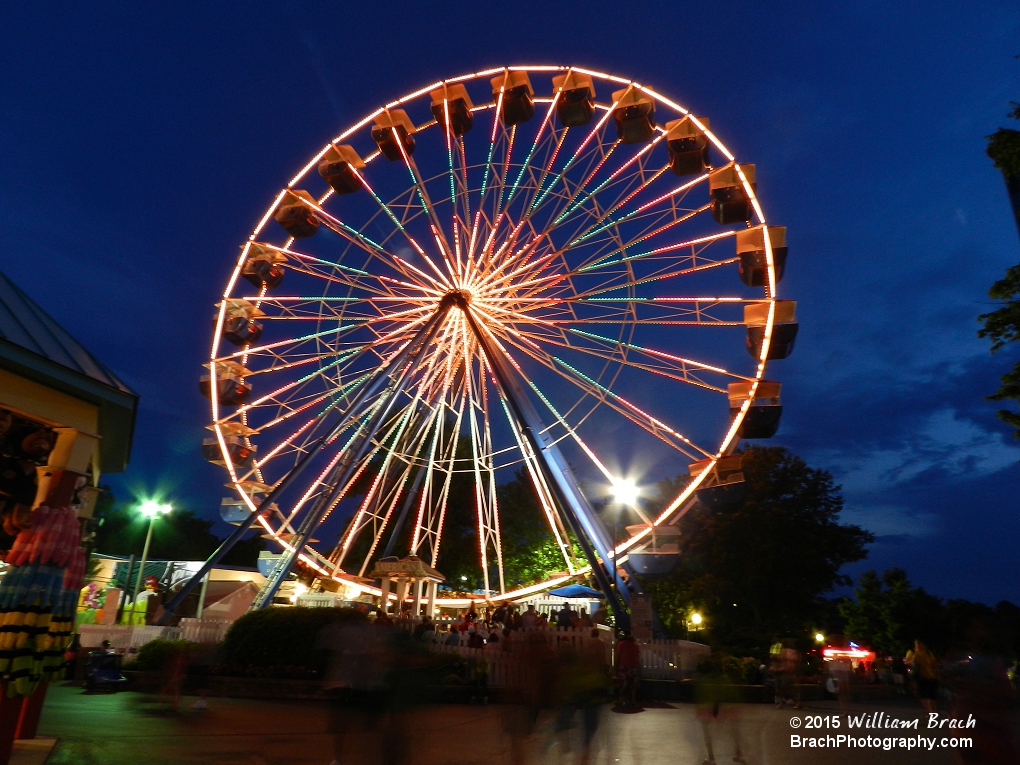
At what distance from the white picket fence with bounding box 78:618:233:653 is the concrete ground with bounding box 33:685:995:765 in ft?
15.0

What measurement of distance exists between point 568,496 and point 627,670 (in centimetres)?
447

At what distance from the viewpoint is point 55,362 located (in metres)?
6.79

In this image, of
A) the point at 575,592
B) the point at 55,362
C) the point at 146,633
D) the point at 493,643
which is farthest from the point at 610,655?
the point at 55,362

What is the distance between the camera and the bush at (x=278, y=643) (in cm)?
1380

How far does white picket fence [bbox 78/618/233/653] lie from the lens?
1677cm

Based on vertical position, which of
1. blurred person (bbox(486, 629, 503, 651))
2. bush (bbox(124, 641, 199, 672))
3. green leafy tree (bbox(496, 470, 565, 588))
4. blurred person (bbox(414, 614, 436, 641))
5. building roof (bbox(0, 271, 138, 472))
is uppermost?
green leafy tree (bbox(496, 470, 565, 588))

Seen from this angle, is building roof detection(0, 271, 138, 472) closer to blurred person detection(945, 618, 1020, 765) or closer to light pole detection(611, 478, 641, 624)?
blurred person detection(945, 618, 1020, 765)

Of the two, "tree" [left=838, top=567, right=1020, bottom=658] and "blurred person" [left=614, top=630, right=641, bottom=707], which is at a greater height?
"tree" [left=838, top=567, right=1020, bottom=658]

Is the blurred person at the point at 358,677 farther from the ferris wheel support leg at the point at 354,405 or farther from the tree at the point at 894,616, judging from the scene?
the tree at the point at 894,616

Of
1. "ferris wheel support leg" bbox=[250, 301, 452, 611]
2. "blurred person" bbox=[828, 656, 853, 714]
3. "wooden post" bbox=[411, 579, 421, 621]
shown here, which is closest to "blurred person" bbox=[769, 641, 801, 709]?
"blurred person" bbox=[828, 656, 853, 714]

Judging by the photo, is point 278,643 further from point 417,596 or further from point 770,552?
point 770,552

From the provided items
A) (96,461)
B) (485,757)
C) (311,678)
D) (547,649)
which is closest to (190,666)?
(311,678)

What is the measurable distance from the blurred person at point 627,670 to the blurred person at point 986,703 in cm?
696

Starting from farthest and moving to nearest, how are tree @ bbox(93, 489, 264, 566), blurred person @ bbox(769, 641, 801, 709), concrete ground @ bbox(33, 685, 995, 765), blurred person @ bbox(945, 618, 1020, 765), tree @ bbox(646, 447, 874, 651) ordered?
1. tree @ bbox(93, 489, 264, 566)
2. tree @ bbox(646, 447, 874, 651)
3. blurred person @ bbox(769, 641, 801, 709)
4. concrete ground @ bbox(33, 685, 995, 765)
5. blurred person @ bbox(945, 618, 1020, 765)
